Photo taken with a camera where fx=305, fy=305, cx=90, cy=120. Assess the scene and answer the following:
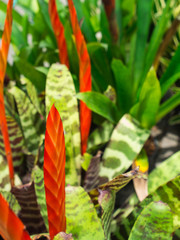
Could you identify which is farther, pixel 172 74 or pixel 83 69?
pixel 172 74

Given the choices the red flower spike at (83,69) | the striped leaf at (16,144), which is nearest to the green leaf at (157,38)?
the red flower spike at (83,69)

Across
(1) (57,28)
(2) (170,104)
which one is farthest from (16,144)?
(2) (170,104)

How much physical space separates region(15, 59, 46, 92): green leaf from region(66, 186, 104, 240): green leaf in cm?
39

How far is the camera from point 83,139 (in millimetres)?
678

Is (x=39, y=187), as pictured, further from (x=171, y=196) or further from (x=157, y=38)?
(x=157, y=38)

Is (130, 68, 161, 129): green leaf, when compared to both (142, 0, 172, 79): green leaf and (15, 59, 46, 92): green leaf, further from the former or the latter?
(15, 59, 46, 92): green leaf

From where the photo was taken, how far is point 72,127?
66 centimetres

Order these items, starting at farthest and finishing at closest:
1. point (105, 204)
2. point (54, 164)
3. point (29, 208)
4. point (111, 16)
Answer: point (111, 16), point (29, 208), point (105, 204), point (54, 164)

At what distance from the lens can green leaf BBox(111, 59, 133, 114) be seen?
720 mm

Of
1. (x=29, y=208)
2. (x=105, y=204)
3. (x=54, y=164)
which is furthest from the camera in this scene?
(x=29, y=208)

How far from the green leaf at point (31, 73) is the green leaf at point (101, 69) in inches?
5.7

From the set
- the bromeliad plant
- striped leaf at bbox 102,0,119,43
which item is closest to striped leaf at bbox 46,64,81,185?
the bromeliad plant

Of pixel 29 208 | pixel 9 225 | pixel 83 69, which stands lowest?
pixel 29 208

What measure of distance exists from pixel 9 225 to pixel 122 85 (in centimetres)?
48
